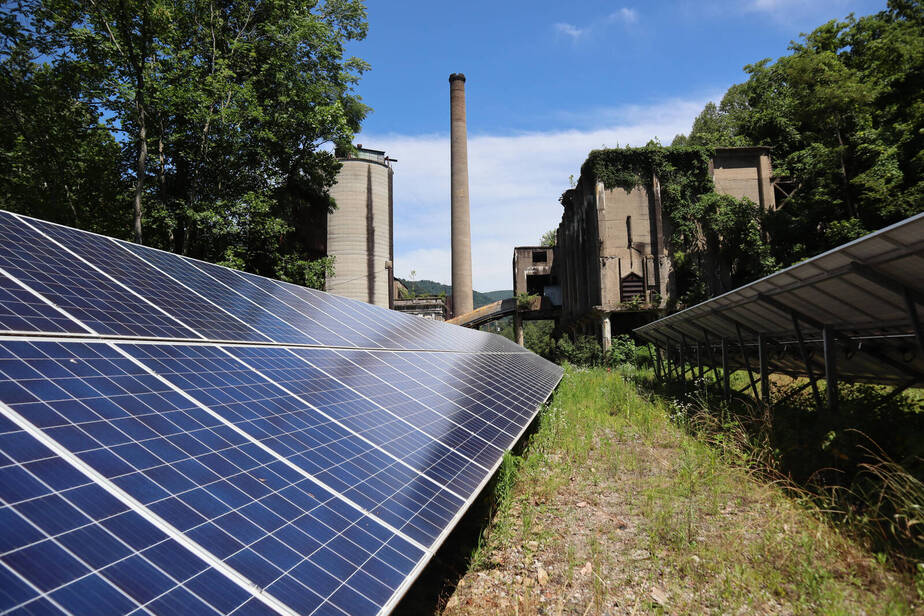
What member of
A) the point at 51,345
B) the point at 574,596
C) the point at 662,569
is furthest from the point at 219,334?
the point at 662,569

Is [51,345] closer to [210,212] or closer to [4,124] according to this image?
[210,212]

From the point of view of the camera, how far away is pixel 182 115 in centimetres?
2597

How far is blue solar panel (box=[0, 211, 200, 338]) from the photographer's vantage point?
17.8ft

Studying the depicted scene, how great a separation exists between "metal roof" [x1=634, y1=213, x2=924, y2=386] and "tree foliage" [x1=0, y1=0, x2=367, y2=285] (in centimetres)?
2390

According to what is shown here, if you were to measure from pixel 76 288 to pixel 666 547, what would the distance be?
7947 millimetres

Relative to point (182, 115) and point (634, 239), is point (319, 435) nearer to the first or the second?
point (182, 115)

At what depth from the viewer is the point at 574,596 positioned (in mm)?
4848

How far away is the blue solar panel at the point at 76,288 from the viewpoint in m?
5.43

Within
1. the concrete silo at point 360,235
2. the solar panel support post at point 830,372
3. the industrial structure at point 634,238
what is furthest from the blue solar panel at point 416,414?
the concrete silo at point 360,235

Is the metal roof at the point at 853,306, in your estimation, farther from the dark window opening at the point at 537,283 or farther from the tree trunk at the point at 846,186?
the dark window opening at the point at 537,283

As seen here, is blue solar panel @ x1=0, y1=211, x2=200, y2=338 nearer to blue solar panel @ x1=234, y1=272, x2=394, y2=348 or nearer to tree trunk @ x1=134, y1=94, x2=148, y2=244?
blue solar panel @ x1=234, y1=272, x2=394, y2=348

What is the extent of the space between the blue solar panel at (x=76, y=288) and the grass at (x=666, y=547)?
15.4ft

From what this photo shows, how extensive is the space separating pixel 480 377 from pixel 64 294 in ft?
24.5

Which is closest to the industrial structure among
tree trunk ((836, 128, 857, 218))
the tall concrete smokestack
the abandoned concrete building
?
the abandoned concrete building
